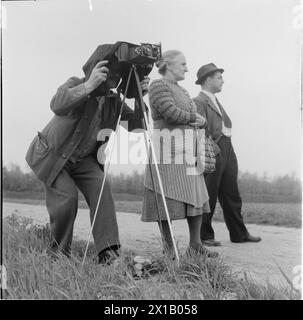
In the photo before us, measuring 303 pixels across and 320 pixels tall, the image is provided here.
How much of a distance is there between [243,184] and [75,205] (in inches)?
37.0

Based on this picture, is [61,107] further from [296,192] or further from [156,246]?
[296,192]

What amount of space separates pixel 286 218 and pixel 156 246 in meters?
0.72

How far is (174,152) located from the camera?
2.85 meters

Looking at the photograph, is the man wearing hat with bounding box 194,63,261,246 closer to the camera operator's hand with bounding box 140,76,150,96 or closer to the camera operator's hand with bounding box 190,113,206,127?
the camera operator's hand with bounding box 190,113,206,127

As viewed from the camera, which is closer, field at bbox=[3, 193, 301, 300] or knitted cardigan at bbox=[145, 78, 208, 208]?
field at bbox=[3, 193, 301, 300]

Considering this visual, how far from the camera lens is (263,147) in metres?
2.75

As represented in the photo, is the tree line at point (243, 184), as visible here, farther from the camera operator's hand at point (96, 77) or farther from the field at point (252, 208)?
the camera operator's hand at point (96, 77)

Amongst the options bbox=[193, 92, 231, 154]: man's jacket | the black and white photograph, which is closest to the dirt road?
the black and white photograph

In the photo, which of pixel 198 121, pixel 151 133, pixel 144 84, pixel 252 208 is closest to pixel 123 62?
pixel 144 84

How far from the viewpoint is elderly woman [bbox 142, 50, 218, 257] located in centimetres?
282

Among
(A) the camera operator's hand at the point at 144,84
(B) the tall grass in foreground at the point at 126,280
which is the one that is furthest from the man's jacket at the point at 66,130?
(B) the tall grass in foreground at the point at 126,280

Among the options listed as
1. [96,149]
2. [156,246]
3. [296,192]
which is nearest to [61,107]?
[96,149]

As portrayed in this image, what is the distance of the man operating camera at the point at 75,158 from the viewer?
9.19ft

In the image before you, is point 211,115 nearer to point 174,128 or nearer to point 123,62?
point 174,128
